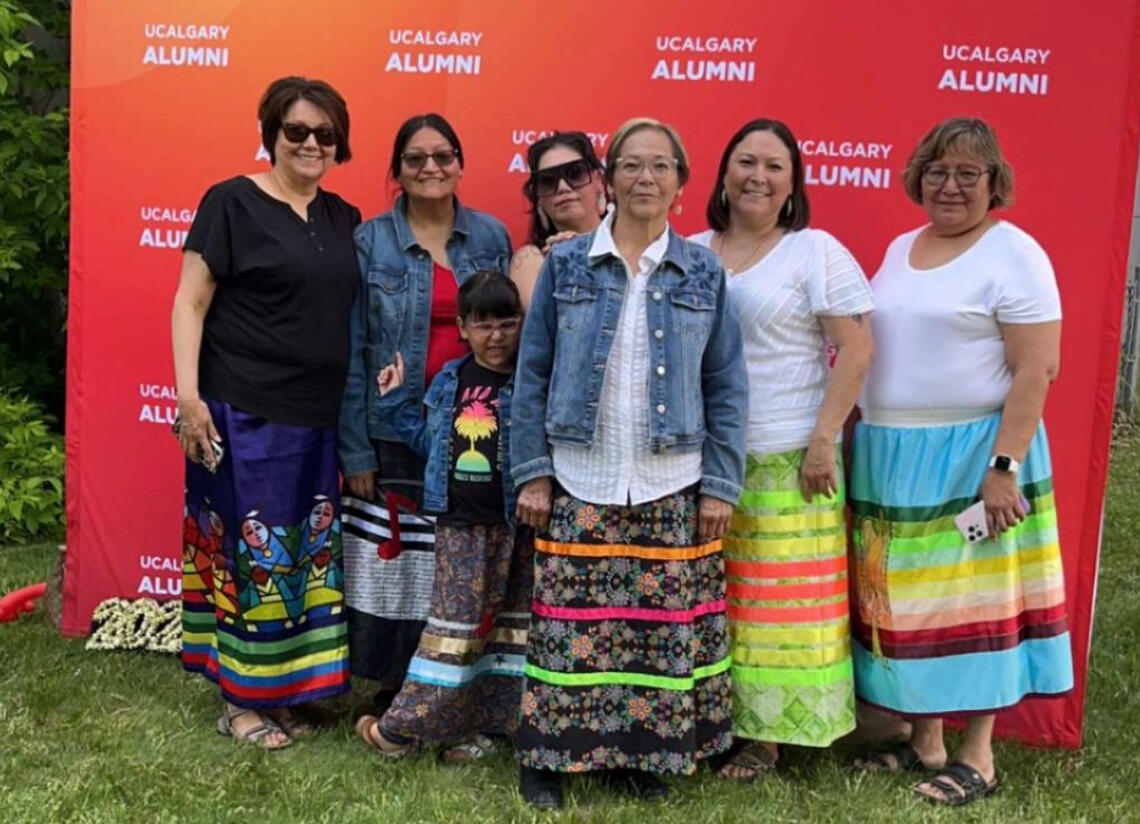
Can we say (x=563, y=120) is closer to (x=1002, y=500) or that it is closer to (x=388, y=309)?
(x=388, y=309)

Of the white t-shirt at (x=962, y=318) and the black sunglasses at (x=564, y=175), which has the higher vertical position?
the black sunglasses at (x=564, y=175)

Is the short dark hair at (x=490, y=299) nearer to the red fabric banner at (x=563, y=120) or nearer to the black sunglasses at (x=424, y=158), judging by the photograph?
the black sunglasses at (x=424, y=158)

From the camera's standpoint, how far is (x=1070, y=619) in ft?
11.0

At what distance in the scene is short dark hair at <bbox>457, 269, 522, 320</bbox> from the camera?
2779 millimetres

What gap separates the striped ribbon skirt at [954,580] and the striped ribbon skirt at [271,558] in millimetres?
1509

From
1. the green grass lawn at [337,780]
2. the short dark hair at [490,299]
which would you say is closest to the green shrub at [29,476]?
the green grass lawn at [337,780]

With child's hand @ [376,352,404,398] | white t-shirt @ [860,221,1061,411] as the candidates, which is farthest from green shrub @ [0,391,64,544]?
white t-shirt @ [860,221,1061,411]

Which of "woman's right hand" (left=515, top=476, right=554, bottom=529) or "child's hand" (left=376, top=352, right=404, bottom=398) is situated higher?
"child's hand" (left=376, top=352, right=404, bottom=398)

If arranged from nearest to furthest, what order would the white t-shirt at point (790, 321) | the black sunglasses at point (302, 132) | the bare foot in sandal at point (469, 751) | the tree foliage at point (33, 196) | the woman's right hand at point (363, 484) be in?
the white t-shirt at point (790, 321), the black sunglasses at point (302, 132), the bare foot in sandal at point (469, 751), the woman's right hand at point (363, 484), the tree foliage at point (33, 196)

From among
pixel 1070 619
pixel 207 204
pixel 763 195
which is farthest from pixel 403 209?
pixel 1070 619

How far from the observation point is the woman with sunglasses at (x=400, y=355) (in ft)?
9.82

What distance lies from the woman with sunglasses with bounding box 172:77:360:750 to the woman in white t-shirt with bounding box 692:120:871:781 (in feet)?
3.66

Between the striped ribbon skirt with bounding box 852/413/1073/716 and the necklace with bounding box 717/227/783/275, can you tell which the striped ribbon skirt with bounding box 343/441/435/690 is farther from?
the striped ribbon skirt with bounding box 852/413/1073/716

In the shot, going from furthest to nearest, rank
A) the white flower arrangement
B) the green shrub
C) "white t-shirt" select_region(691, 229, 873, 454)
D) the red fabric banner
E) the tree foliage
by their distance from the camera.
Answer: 1. the tree foliage
2. the green shrub
3. the white flower arrangement
4. the red fabric banner
5. "white t-shirt" select_region(691, 229, 873, 454)
